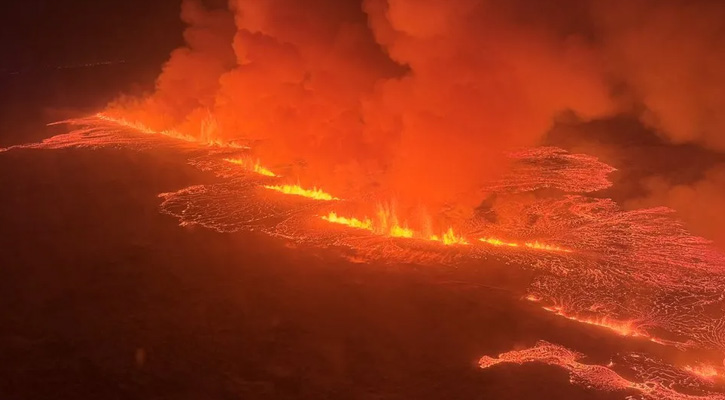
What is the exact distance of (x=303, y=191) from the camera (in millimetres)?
11586

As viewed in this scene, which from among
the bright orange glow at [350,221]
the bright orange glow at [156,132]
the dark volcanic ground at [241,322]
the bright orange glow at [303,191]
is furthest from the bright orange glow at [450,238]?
the bright orange glow at [156,132]

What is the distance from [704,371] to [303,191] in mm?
7905

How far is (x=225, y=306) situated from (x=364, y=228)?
3.40 metres

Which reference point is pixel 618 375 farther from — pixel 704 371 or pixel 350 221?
pixel 350 221

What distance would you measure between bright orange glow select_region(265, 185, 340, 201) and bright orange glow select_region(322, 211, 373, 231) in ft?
3.85

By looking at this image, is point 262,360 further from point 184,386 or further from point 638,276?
point 638,276

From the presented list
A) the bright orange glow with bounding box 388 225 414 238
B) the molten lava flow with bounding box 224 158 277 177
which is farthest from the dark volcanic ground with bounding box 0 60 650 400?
the molten lava flow with bounding box 224 158 277 177

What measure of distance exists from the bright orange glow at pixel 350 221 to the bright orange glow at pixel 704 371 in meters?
5.11

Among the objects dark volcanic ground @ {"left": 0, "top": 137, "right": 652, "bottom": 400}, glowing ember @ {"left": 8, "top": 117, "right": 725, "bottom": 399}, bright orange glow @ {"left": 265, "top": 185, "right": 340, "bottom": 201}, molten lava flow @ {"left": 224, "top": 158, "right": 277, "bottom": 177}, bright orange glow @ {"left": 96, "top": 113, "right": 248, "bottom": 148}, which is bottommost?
dark volcanic ground @ {"left": 0, "top": 137, "right": 652, "bottom": 400}

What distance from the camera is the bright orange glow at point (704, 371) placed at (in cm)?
542

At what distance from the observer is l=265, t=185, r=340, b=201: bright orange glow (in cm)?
1121

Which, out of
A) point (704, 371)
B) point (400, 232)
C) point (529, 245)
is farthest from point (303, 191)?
point (704, 371)

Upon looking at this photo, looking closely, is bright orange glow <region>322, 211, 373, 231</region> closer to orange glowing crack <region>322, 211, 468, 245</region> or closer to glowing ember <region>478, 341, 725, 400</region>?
orange glowing crack <region>322, 211, 468, 245</region>

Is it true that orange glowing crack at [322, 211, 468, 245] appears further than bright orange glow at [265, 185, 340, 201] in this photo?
No
